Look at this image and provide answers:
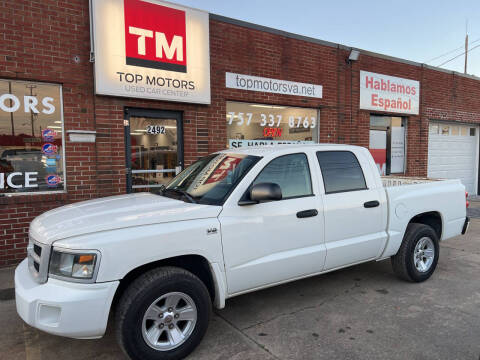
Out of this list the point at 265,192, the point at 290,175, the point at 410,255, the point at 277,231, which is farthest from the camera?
the point at 410,255

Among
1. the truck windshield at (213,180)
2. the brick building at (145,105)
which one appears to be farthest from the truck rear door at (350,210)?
the brick building at (145,105)

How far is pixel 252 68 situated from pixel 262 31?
0.92m

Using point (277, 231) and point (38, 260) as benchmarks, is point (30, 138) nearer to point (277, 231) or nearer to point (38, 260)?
point (38, 260)

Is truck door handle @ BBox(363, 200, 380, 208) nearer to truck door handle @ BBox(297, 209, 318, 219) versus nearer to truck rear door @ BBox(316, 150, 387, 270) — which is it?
truck rear door @ BBox(316, 150, 387, 270)

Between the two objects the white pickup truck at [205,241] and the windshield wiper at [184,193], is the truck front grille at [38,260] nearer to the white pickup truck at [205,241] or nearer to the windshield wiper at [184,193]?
the white pickup truck at [205,241]

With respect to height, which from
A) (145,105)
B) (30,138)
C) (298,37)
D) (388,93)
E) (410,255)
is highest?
(298,37)

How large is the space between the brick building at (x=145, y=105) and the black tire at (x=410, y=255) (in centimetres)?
433

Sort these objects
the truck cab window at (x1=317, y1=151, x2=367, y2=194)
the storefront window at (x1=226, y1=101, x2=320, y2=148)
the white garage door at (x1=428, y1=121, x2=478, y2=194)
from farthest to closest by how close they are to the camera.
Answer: the white garage door at (x1=428, y1=121, x2=478, y2=194) → the storefront window at (x1=226, y1=101, x2=320, y2=148) → the truck cab window at (x1=317, y1=151, x2=367, y2=194)

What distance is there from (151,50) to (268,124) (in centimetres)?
325

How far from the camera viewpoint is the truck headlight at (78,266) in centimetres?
260

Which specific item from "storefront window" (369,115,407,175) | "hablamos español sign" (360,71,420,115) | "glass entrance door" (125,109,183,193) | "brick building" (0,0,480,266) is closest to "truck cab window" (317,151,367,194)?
"brick building" (0,0,480,266)

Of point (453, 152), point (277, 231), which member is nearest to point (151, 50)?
point (277, 231)

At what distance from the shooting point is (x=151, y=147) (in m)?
7.02

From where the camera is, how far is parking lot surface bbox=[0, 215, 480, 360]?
10.2 feet
